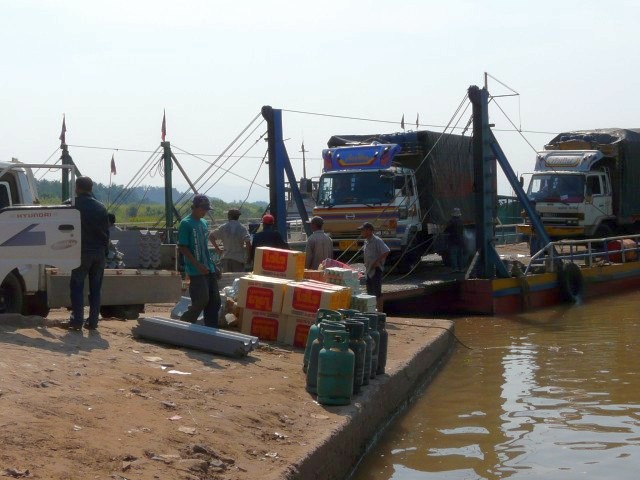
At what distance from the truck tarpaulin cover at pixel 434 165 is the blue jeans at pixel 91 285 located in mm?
12891

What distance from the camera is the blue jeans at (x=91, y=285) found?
31.8ft

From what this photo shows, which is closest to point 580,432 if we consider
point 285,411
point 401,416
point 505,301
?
point 401,416

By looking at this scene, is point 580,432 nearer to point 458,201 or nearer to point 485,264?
point 485,264

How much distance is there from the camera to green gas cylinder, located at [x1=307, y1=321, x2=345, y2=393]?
8188mm

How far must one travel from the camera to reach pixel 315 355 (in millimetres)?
8422

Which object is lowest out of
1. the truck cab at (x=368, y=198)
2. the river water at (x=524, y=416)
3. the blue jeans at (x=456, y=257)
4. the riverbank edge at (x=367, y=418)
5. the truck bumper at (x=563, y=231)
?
the river water at (x=524, y=416)

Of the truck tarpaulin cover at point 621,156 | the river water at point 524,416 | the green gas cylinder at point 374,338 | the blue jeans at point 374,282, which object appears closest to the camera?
the river water at point 524,416

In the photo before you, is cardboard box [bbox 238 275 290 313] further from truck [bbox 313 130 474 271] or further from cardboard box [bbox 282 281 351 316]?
truck [bbox 313 130 474 271]

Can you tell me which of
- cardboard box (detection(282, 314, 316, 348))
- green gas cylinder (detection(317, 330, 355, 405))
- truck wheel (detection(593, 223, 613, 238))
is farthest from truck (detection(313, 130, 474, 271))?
green gas cylinder (detection(317, 330, 355, 405))

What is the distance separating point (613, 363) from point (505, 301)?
6.89 metres

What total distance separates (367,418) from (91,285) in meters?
3.30

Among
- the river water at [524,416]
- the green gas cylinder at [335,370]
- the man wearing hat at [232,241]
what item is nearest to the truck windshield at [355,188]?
the river water at [524,416]

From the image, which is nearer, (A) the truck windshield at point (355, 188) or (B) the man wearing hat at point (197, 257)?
(B) the man wearing hat at point (197, 257)

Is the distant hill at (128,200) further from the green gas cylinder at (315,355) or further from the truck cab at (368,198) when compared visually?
the green gas cylinder at (315,355)
